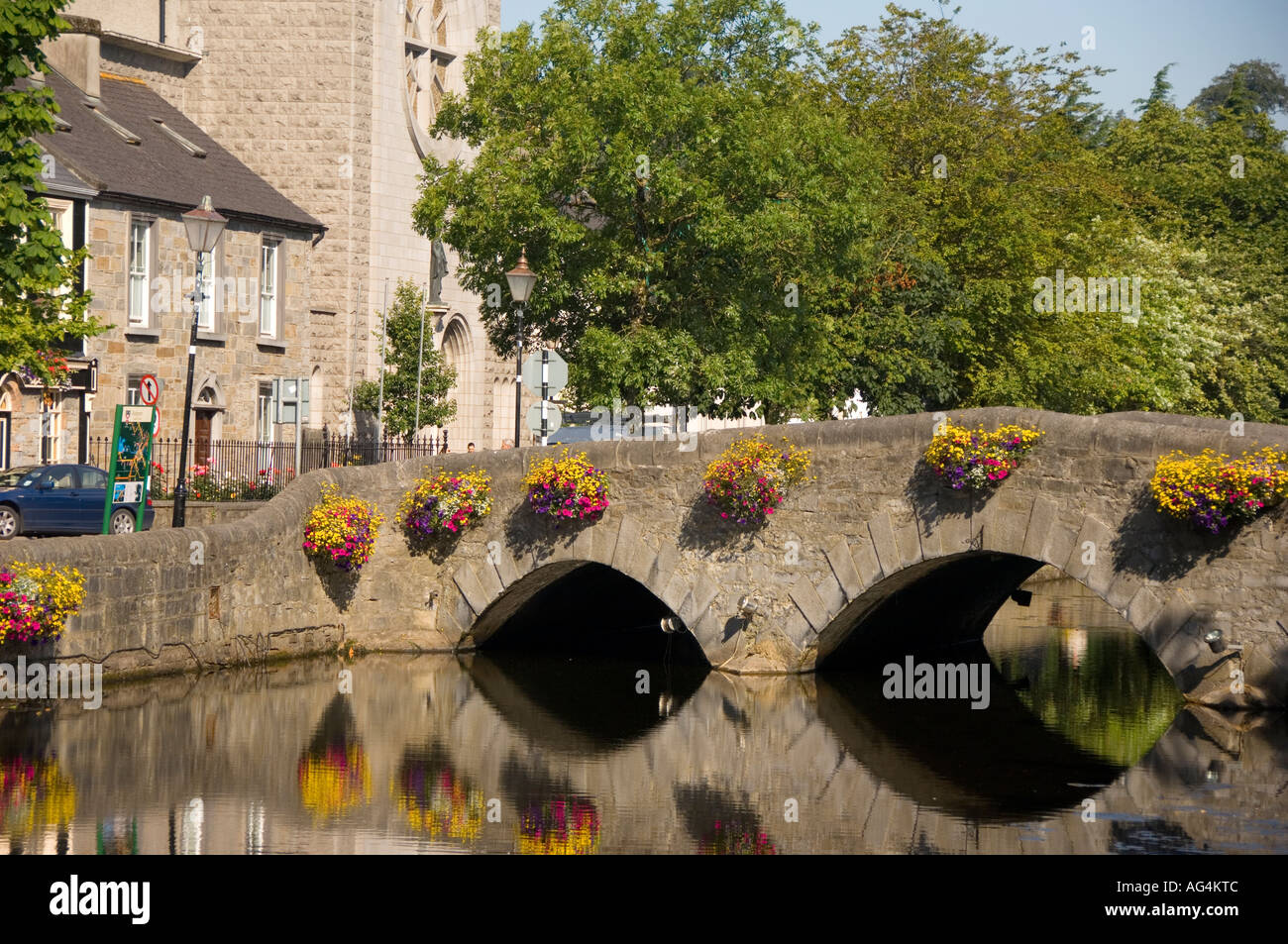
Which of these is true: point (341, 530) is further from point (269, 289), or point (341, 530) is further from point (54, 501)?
point (269, 289)

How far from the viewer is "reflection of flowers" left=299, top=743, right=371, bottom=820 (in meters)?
15.0

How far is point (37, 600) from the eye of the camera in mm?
18703

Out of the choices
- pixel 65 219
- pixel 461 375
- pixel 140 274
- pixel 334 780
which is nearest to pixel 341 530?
pixel 334 780

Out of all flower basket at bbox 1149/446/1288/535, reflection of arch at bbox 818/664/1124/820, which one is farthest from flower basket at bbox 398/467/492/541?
flower basket at bbox 1149/446/1288/535

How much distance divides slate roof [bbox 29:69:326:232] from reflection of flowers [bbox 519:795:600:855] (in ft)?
79.4

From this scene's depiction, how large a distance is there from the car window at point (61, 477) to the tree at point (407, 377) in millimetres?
15809

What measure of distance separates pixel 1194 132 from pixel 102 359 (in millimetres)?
40430

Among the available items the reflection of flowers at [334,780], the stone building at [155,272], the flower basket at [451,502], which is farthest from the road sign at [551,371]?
the reflection of flowers at [334,780]

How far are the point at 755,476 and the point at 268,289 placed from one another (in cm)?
2296

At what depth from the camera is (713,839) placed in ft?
45.4

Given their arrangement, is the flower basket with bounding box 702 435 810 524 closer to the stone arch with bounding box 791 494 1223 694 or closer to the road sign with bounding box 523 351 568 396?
the stone arch with bounding box 791 494 1223 694

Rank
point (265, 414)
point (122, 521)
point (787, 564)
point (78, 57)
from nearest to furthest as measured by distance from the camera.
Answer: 1. point (787, 564)
2. point (122, 521)
3. point (78, 57)
4. point (265, 414)

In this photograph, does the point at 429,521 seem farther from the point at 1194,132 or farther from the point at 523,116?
the point at 1194,132

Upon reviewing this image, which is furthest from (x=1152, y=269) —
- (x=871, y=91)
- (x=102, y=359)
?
(x=102, y=359)
